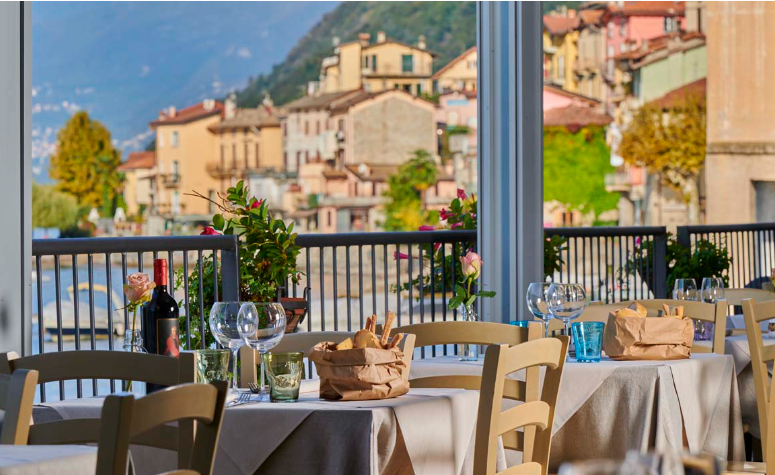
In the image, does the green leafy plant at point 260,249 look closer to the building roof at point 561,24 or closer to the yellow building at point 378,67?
the building roof at point 561,24

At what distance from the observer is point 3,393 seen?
170cm

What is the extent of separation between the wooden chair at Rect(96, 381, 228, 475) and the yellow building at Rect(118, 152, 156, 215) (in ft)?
126

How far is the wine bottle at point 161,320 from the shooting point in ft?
7.46

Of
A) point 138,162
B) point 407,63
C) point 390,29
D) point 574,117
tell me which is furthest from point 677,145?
point 138,162

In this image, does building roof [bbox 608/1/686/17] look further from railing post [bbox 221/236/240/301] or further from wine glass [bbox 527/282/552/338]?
wine glass [bbox 527/282/552/338]

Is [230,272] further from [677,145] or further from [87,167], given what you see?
[87,167]

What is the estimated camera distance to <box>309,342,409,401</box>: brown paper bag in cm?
215

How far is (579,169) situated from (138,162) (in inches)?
665

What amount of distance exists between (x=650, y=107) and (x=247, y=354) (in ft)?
102

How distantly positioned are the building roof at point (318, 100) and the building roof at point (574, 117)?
7.37 meters

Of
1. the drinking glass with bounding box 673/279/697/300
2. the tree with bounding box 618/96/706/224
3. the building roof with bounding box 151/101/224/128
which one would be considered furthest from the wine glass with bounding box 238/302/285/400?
the building roof with bounding box 151/101/224/128

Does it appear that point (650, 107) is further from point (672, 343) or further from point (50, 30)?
point (672, 343)

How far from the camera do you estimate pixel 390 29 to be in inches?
1522

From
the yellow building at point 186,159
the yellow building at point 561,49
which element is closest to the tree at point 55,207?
the yellow building at point 186,159
